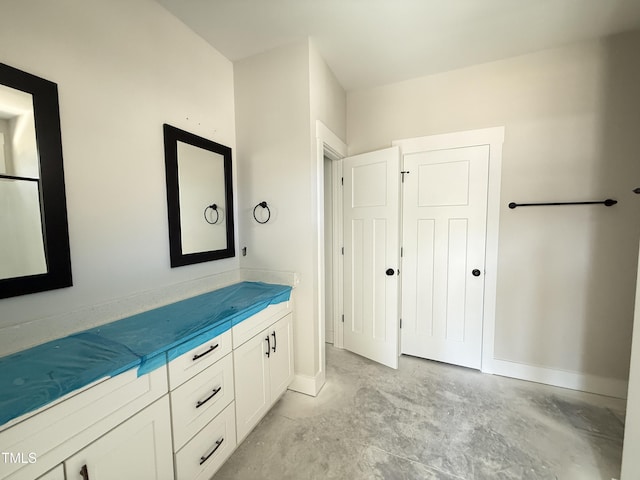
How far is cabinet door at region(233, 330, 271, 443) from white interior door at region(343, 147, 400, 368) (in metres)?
1.16

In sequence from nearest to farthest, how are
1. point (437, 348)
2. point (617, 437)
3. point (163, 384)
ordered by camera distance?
point (163, 384), point (617, 437), point (437, 348)

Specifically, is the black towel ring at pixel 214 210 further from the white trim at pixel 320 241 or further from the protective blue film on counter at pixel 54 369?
the protective blue film on counter at pixel 54 369

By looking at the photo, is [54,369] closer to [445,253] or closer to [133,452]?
[133,452]

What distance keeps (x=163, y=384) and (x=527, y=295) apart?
2.68 meters

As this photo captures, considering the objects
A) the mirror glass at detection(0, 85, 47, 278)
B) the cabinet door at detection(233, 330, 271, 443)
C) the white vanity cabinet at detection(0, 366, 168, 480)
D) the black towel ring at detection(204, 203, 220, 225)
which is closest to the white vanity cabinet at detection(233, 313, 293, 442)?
the cabinet door at detection(233, 330, 271, 443)

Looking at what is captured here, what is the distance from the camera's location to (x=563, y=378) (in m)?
2.05

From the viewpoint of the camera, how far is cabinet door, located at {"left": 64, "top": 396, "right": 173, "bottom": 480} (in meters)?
0.80

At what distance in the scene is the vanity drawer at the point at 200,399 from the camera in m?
1.10

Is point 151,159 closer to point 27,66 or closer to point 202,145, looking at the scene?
point 202,145

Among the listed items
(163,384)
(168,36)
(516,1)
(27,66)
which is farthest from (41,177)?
(516,1)

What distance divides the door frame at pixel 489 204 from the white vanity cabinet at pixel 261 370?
178 cm

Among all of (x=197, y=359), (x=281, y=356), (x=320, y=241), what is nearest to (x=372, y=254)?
(x=320, y=241)

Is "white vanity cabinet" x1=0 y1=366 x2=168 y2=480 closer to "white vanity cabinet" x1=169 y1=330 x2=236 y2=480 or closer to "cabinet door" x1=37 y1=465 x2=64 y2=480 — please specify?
"cabinet door" x1=37 y1=465 x2=64 y2=480

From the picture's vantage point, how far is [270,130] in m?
1.97
